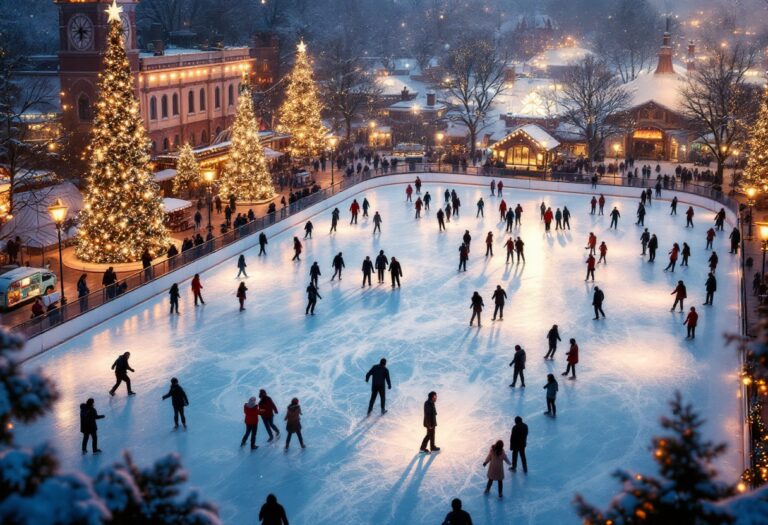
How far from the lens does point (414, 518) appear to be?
1147 centimetres

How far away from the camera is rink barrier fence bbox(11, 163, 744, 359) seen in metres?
19.0

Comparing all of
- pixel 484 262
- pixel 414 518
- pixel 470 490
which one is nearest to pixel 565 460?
pixel 470 490

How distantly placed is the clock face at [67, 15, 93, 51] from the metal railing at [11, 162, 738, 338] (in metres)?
12.5

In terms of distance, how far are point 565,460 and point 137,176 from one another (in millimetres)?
17641

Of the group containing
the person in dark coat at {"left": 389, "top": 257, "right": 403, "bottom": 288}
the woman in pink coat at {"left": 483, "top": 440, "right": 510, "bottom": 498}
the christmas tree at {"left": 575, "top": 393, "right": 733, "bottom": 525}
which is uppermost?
the christmas tree at {"left": 575, "top": 393, "right": 733, "bottom": 525}

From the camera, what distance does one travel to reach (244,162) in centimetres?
3662

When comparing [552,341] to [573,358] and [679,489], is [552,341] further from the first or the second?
[679,489]

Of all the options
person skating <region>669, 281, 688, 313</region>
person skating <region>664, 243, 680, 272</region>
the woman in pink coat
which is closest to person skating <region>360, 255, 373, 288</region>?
person skating <region>669, 281, 688, 313</region>

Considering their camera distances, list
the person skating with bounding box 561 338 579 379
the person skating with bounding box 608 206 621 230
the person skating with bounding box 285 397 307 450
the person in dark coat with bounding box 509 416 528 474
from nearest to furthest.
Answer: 1. the person in dark coat with bounding box 509 416 528 474
2. the person skating with bounding box 285 397 307 450
3. the person skating with bounding box 561 338 579 379
4. the person skating with bounding box 608 206 621 230

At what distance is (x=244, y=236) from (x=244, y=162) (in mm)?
8831

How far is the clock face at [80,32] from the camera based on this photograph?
120 ft

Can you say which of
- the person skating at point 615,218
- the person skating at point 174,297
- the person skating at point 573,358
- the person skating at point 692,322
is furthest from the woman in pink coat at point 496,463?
the person skating at point 615,218

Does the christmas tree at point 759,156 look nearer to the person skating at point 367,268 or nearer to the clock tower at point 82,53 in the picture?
the person skating at point 367,268

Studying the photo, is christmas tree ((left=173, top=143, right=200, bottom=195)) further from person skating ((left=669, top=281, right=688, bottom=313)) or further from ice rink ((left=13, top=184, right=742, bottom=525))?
person skating ((left=669, top=281, right=688, bottom=313))
